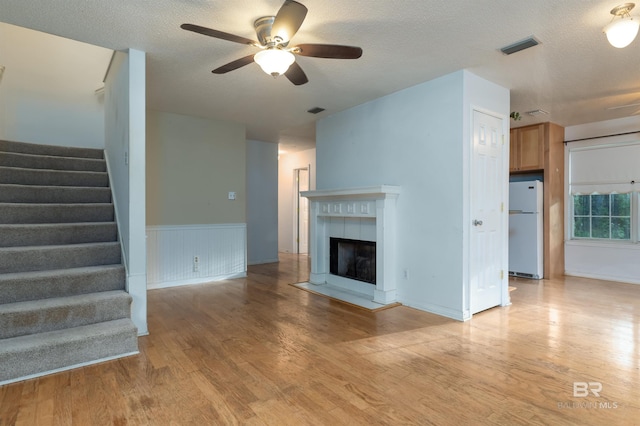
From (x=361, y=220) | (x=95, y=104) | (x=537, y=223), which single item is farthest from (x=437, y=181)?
(x=95, y=104)

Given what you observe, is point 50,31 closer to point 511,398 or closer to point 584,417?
point 511,398

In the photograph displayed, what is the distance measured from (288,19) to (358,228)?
2777 millimetres

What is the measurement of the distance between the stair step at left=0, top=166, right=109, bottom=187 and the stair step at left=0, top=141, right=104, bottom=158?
1.87ft

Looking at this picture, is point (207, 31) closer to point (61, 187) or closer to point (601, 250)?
point (61, 187)

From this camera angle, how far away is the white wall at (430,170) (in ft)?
10.9

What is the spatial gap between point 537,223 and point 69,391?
5.91 m

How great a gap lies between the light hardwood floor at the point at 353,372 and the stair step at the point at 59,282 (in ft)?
1.92

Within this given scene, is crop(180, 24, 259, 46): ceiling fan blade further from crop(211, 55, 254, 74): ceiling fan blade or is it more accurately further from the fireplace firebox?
the fireplace firebox

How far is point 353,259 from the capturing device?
451cm

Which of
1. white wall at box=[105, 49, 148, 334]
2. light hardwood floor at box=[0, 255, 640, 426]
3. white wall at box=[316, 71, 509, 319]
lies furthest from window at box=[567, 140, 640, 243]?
white wall at box=[105, 49, 148, 334]

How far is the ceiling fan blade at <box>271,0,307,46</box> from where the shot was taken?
1884mm

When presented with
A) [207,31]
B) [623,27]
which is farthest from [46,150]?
[623,27]

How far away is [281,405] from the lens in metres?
1.90

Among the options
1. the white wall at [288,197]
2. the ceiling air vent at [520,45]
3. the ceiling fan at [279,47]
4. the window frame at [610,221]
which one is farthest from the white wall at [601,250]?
the white wall at [288,197]
